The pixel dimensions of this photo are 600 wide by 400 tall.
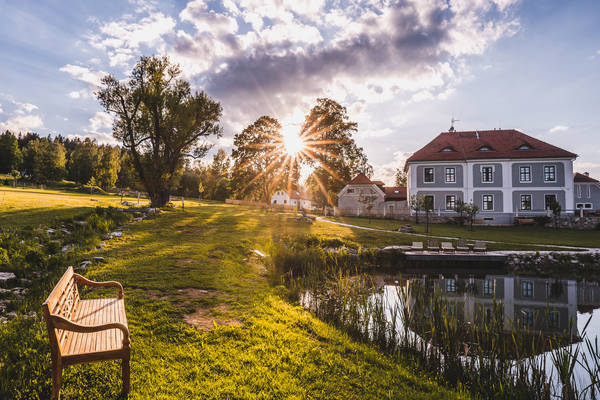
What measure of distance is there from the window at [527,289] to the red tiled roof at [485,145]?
21.6 meters

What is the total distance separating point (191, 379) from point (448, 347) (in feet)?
15.0

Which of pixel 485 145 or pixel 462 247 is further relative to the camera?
pixel 485 145

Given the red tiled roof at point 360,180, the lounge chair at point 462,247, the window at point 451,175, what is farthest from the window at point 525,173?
Answer: the lounge chair at point 462,247

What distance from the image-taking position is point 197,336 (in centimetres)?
500

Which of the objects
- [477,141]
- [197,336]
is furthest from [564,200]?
[197,336]

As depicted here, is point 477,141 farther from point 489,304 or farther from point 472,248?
point 489,304

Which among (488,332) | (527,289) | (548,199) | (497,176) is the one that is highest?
(497,176)

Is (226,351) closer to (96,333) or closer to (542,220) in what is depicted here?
(96,333)

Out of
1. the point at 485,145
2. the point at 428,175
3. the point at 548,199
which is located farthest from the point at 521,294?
the point at 485,145

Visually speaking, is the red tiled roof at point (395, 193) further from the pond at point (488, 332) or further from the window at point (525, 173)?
the pond at point (488, 332)

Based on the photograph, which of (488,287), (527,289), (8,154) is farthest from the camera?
(8,154)

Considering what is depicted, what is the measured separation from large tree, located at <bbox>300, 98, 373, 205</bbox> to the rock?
3553 centimetres

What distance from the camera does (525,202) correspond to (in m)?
31.2

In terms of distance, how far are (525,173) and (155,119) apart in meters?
37.3
